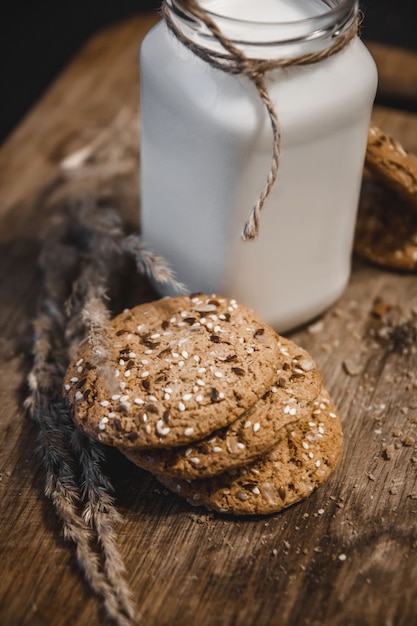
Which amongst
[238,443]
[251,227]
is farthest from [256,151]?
[238,443]

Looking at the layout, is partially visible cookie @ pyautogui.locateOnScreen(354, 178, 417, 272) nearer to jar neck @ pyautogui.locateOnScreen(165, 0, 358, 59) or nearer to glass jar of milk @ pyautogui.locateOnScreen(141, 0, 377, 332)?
glass jar of milk @ pyautogui.locateOnScreen(141, 0, 377, 332)

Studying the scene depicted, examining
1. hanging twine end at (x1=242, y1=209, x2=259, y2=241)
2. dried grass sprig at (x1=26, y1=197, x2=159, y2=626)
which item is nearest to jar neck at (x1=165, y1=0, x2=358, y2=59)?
hanging twine end at (x1=242, y1=209, x2=259, y2=241)

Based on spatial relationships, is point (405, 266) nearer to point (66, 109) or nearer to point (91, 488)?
point (91, 488)

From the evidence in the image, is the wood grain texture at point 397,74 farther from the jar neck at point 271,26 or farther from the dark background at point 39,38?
the dark background at point 39,38

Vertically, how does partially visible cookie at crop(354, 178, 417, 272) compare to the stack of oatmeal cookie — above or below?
below

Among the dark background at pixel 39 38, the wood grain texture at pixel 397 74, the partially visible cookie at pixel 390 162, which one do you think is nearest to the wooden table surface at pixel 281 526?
the partially visible cookie at pixel 390 162

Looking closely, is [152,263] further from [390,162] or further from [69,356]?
[390,162]

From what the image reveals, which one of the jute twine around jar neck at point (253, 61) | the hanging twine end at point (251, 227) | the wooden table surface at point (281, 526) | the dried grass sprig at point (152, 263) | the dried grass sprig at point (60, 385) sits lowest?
the wooden table surface at point (281, 526)

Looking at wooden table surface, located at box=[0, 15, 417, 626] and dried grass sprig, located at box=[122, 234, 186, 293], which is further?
dried grass sprig, located at box=[122, 234, 186, 293]
